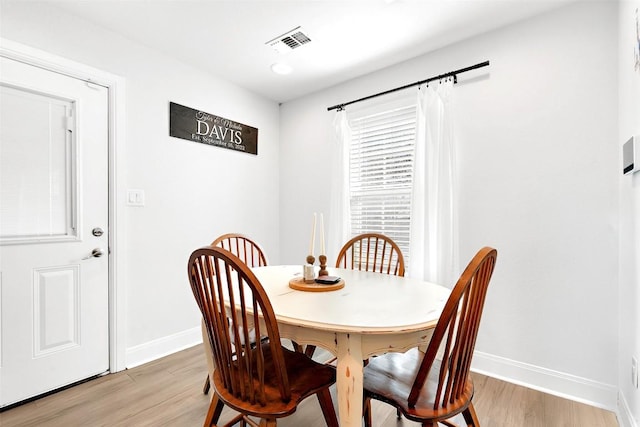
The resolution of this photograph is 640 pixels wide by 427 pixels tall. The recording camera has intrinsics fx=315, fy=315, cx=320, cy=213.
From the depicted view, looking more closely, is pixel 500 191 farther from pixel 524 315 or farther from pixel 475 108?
pixel 524 315

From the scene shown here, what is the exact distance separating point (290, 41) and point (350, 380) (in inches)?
89.9

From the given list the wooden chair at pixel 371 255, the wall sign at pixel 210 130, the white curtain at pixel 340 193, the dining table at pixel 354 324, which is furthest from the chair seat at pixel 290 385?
the wall sign at pixel 210 130

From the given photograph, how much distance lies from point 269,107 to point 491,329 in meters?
2.99

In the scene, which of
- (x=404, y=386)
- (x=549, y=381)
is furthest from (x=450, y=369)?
(x=549, y=381)

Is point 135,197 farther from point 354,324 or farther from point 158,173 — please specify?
point 354,324

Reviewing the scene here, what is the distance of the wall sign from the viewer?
2.64 meters

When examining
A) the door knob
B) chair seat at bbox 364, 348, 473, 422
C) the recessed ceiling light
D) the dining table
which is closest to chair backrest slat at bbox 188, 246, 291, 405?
the dining table

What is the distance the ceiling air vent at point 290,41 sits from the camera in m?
2.26

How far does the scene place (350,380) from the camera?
3.54ft

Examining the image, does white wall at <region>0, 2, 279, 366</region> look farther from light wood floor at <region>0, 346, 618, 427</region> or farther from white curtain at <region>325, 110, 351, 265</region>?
white curtain at <region>325, 110, 351, 265</region>

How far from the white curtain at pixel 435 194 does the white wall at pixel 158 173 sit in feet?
5.74

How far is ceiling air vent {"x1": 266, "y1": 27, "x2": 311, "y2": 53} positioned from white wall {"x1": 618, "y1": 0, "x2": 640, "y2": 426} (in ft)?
5.97

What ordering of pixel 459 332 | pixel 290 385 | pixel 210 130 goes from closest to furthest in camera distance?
1. pixel 459 332
2. pixel 290 385
3. pixel 210 130

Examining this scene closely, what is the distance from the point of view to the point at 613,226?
1814mm
